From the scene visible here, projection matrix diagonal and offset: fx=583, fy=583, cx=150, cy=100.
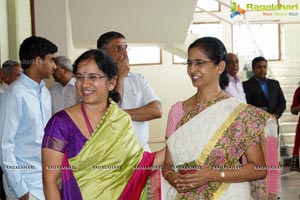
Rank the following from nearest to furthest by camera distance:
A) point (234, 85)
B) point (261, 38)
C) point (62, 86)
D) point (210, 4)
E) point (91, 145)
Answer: point (91, 145) → point (62, 86) → point (234, 85) → point (210, 4) → point (261, 38)

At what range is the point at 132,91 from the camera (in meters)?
A: 3.26

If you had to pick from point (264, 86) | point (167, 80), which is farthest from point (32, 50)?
point (167, 80)

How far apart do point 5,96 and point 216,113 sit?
1145 millimetres

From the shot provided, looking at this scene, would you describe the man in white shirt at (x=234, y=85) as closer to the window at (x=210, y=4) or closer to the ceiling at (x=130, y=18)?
the ceiling at (x=130, y=18)

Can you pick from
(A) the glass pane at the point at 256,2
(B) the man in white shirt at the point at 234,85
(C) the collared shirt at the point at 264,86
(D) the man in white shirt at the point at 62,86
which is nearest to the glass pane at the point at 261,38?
(A) the glass pane at the point at 256,2

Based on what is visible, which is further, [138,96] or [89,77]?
[138,96]

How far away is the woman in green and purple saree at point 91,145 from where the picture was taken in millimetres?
2125

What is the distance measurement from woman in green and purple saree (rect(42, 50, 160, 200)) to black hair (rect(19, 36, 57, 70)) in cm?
A: 87

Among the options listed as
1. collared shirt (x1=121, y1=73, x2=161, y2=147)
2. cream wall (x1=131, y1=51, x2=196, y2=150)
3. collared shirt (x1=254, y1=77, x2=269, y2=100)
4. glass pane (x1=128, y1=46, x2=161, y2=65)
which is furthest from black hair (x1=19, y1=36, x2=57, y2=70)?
glass pane (x1=128, y1=46, x2=161, y2=65)

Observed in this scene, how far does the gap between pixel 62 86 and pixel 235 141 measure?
2.83 metres

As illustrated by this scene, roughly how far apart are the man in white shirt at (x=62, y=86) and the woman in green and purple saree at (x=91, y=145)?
2.28 metres

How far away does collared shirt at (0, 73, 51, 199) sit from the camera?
9.00 feet

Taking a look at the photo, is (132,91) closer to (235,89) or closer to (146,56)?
(235,89)

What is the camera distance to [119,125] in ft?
7.44
